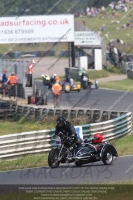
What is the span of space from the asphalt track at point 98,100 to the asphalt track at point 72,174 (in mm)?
13787

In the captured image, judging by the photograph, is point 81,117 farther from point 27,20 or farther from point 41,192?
point 27,20

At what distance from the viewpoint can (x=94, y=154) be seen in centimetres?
1598

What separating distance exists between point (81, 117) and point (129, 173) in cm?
1126

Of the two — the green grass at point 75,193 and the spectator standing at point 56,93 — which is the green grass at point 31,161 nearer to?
the green grass at point 75,193

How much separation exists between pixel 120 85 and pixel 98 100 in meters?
7.55

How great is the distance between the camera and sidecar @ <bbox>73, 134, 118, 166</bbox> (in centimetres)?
1584

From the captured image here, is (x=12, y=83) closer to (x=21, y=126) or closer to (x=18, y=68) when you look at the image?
(x=18, y=68)

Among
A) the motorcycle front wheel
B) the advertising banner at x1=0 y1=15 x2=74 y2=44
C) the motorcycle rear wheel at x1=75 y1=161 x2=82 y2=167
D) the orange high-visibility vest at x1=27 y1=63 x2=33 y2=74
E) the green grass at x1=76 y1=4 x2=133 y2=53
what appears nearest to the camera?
the motorcycle front wheel

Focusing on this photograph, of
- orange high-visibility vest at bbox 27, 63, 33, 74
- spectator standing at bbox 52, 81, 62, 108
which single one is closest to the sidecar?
spectator standing at bbox 52, 81, 62, 108

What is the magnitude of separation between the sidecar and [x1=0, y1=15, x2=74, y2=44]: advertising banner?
2986cm

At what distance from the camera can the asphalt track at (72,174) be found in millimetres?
13836

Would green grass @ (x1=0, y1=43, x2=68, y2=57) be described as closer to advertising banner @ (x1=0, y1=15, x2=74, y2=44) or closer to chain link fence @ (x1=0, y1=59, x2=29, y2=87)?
advertising banner @ (x1=0, y1=15, x2=74, y2=44)

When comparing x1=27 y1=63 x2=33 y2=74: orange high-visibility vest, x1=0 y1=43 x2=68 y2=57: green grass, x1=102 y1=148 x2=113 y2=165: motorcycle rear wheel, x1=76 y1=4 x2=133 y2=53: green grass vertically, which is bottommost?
x1=102 y1=148 x2=113 y2=165: motorcycle rear wheel

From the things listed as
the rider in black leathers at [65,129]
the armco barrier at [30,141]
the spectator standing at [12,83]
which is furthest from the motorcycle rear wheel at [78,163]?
the spectator standing at [12,83]
